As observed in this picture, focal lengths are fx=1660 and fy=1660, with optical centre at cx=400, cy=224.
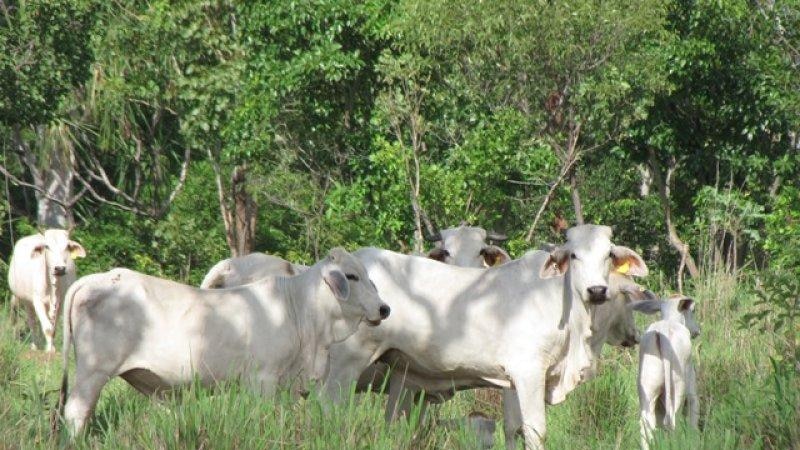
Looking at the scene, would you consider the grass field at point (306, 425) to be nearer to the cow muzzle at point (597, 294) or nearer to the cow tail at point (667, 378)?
the cow tail at point (667, 378)

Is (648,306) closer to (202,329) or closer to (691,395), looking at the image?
(691,395)

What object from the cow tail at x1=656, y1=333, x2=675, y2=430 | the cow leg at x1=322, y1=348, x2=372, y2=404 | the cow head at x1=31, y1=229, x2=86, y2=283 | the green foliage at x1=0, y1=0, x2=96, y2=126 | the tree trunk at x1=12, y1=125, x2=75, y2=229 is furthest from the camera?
the tree trunk at x1=12, y1=125, x2=75, y2=229

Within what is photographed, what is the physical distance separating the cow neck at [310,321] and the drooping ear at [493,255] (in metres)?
2.72

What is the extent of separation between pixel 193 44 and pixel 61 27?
577 cm

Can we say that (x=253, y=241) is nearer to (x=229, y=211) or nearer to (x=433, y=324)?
(x=229, y=211)

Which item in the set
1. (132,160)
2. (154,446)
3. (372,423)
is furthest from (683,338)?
(132,160)

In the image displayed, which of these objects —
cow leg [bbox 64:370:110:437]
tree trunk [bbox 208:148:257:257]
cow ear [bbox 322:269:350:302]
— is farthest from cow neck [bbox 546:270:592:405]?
tree trunk [bbox 208:148:257:257]

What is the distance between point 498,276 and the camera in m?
10.0

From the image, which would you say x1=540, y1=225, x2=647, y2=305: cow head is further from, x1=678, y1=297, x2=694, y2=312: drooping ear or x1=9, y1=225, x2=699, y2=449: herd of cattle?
x1=678, y1=297, x2=694, y2=312: drooping ear

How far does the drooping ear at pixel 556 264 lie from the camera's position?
9578 millimetres

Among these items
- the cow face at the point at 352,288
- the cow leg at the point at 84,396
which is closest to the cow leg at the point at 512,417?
the cow face at the point at 352,288

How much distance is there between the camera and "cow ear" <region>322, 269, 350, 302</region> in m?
9.45

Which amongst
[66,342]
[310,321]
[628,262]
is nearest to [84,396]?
[66,342]

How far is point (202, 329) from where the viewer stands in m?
8.97
